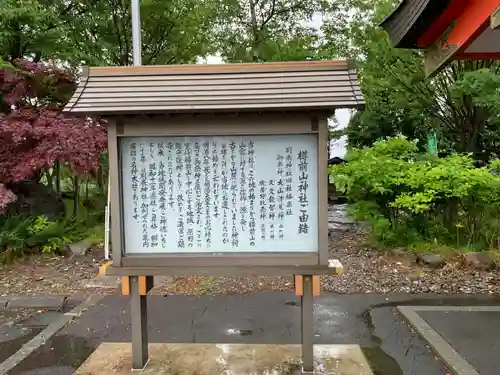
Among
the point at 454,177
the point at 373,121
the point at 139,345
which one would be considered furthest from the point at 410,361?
the point at 373,121

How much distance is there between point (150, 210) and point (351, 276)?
168 inches

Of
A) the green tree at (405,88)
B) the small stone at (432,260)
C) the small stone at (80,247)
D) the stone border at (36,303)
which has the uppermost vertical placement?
the green tree at (405,88)

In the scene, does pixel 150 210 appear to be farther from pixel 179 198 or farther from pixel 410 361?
pixel 410 361

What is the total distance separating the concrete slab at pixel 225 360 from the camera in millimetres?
4379

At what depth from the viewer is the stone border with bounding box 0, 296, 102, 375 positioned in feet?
15.5

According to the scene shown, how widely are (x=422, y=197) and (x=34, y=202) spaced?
7409 millimetres

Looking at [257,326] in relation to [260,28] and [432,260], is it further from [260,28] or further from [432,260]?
[260,28]

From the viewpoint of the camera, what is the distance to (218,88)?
409cm

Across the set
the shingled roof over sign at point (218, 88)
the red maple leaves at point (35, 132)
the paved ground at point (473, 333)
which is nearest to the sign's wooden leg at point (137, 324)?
the shingled roof over sign at point (218, 88)

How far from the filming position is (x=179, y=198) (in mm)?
4273

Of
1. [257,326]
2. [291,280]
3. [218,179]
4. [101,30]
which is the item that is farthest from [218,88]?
[101,30]

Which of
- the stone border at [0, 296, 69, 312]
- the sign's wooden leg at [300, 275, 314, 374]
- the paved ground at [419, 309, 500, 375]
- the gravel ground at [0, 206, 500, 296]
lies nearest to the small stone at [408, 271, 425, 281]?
the gravel ground at [0, 206, 500, 296]

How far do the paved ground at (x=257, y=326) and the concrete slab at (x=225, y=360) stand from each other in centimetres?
23

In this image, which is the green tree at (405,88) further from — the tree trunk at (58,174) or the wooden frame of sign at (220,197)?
the tree trunk at (58,174)
